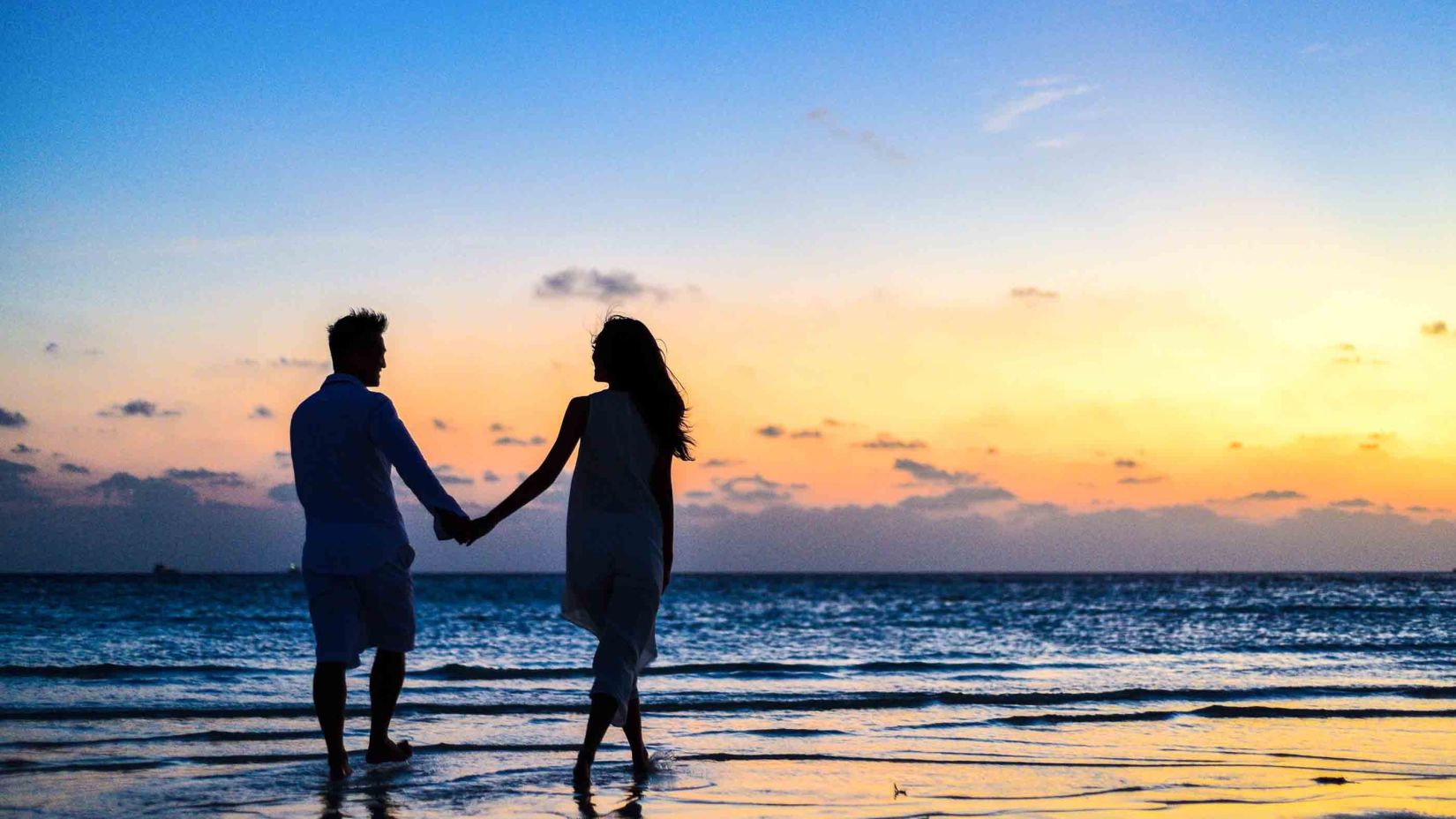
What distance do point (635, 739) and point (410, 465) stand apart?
66.1 inches

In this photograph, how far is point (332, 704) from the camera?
16.3 feet

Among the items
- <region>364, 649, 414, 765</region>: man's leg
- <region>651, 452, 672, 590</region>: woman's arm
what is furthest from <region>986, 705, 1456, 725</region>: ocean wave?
<region>364, 649, 414, 765</region>: man's leg

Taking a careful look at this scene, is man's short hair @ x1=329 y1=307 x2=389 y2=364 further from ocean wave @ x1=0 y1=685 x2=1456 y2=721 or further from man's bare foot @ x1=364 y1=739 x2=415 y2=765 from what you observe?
ocean wave @ x1=0 y1=685 x2=1456 y2=721

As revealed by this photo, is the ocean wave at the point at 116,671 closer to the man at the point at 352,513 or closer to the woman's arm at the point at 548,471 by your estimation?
the man at the point at 352,513

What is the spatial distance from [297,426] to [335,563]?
0.58m

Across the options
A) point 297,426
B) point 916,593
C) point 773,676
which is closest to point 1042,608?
point 916,593

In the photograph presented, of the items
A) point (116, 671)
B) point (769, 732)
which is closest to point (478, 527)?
point (769, 732)

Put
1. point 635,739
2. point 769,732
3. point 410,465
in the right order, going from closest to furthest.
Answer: point 410,465 → point 635,739 → point 769,732

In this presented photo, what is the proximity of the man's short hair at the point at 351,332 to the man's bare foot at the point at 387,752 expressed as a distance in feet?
5.88

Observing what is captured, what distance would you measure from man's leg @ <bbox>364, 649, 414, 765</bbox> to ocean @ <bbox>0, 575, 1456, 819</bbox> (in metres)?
0.09

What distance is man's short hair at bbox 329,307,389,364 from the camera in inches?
196

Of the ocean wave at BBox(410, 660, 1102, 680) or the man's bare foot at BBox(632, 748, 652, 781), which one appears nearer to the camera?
the man's bare foot at BBox(632, 748, 652, 781)

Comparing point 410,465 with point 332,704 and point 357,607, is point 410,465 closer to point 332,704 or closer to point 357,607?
point 357,607

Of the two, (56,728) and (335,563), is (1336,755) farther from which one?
(56,728)
